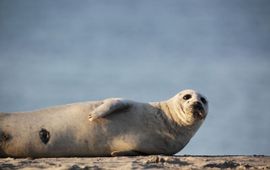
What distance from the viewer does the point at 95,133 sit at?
994 cm

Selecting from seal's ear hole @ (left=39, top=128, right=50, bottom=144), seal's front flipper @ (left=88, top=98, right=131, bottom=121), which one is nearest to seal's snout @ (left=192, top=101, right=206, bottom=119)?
seal's front flipper @ (left=88, top=98, right=131, bottom=121)

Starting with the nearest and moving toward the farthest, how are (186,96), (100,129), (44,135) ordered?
(44,135), (100,129), (186,96)

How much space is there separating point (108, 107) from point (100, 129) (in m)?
0.46

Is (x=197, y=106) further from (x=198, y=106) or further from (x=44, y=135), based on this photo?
(x=44, y=135)

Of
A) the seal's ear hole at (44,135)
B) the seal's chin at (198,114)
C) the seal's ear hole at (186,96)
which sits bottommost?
the seal's ear hole at (44,135)

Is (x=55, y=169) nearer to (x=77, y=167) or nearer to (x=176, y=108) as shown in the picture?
(x=77, y=167)

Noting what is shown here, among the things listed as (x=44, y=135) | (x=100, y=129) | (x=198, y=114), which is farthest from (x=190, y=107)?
(x=44, y=135)

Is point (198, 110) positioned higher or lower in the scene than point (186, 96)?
lower

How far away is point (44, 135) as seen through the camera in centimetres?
978

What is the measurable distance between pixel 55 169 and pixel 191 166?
2.04m

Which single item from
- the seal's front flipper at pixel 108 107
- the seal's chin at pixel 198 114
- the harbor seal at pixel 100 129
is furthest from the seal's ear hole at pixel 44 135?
the seal's chin at pixel 198 114

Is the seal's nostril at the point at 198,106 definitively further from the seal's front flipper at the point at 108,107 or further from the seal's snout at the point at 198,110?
the seal's front flipper at the point at 108,107

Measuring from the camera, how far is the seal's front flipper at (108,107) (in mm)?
9953

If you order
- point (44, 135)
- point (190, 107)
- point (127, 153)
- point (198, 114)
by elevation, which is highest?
point (190, 107)
